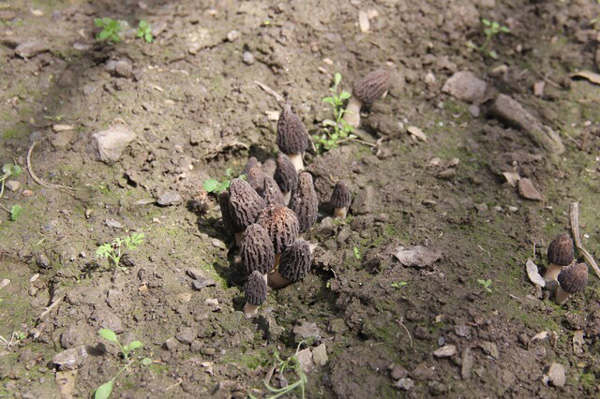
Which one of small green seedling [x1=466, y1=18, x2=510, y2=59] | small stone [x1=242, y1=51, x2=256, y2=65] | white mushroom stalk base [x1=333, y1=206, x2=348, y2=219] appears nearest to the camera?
white mushroom stalk base [x1=333, y1=206, x2=348, y2=219]

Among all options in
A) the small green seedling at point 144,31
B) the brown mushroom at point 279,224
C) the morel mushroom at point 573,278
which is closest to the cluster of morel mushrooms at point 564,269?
the morel mushroom at point 573,278

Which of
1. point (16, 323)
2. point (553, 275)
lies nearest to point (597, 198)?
point (553, 275)

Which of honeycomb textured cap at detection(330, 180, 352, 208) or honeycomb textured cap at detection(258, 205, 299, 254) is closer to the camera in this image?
honeycomb textured cap at detection(258, 205, 299, 254)

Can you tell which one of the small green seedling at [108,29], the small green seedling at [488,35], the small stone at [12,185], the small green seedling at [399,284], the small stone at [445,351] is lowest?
the small stone at [12,185]

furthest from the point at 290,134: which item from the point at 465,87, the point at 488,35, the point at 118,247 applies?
the point at 488,35

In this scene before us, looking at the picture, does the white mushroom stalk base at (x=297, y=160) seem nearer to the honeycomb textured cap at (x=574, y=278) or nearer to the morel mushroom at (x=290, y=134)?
the morel mushroom at (x=290, y=134)

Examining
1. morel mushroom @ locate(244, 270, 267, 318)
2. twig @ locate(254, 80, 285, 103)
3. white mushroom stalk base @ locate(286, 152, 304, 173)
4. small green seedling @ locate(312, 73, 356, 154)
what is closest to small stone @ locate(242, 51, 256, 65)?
twig @ locate(254, 80, 285, 103)

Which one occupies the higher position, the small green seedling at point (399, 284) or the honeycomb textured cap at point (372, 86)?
the honeycomb textured cap at point (372, 86)

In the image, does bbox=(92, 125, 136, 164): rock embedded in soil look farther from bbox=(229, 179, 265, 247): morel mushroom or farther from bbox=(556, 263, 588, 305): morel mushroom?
bbox=(556, 263, 588, 305): morel mushroom

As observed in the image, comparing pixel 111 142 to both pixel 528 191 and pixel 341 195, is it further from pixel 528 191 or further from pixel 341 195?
pixel 528 191
